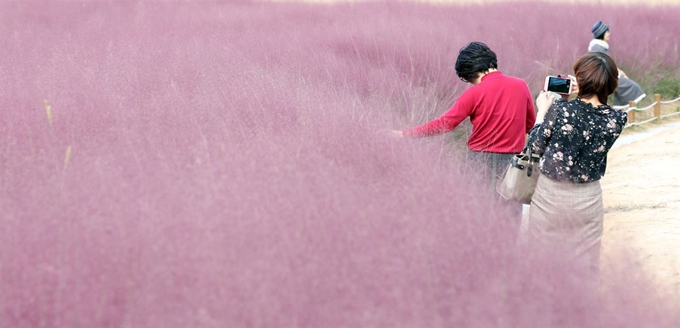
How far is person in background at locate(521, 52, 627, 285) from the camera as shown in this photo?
297 cm

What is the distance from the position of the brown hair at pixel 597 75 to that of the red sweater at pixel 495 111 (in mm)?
551

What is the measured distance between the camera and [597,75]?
2938mm

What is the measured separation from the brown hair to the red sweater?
55 centimetres

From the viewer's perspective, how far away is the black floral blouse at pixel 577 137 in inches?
117

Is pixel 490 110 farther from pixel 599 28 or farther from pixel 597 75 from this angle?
pixel 599 28

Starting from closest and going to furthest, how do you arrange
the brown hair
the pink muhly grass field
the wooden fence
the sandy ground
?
the pink muhly grass field → the brown hair → the sandy ground → the wooden fence

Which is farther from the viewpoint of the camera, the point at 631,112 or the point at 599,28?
the point at 631,112

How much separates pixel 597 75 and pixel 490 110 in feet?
2.13

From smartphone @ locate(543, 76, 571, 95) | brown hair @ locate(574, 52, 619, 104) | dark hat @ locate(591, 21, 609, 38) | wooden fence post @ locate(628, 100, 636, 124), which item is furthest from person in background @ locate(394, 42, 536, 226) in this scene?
wooden fence post @ locate(628, 100, 636, 124)

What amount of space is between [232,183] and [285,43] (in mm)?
4181

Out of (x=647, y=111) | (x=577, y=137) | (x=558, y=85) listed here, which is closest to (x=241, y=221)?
(x=577, y=137)

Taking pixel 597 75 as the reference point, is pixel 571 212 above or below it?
below

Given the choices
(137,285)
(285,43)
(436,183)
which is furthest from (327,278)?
(285,43)

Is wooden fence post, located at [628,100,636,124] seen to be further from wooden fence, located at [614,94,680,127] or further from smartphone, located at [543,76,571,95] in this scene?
smartphone, located at [543,76,571,95]
